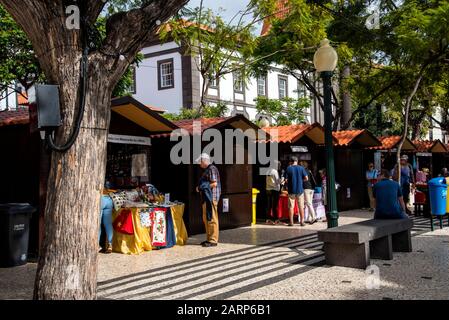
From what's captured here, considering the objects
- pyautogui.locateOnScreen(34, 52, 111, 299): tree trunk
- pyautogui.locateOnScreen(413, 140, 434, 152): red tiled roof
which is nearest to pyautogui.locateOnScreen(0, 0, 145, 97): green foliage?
pyautogui.locateOnScreen(34, 52, 111, 299): tree trunk

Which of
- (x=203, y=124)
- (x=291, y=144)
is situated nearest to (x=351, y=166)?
(x=291, y=144)

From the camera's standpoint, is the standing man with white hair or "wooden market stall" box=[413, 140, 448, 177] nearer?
the standing man with white hair

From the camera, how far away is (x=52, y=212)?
15.4ft

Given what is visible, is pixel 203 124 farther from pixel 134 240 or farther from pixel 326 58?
pixel 326 58

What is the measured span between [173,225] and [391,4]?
11.2 metres

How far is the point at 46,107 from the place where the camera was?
183 inches

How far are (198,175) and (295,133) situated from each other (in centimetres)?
415

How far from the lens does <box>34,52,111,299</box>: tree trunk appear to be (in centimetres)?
463

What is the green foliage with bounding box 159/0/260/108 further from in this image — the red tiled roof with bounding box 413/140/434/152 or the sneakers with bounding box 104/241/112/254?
the red tiled roof with bounding box 413/140/434/152

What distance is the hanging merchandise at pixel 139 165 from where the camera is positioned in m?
11.6

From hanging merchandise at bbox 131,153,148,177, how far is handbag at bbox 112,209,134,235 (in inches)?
83.7

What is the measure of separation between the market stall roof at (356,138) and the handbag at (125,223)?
937 cm
